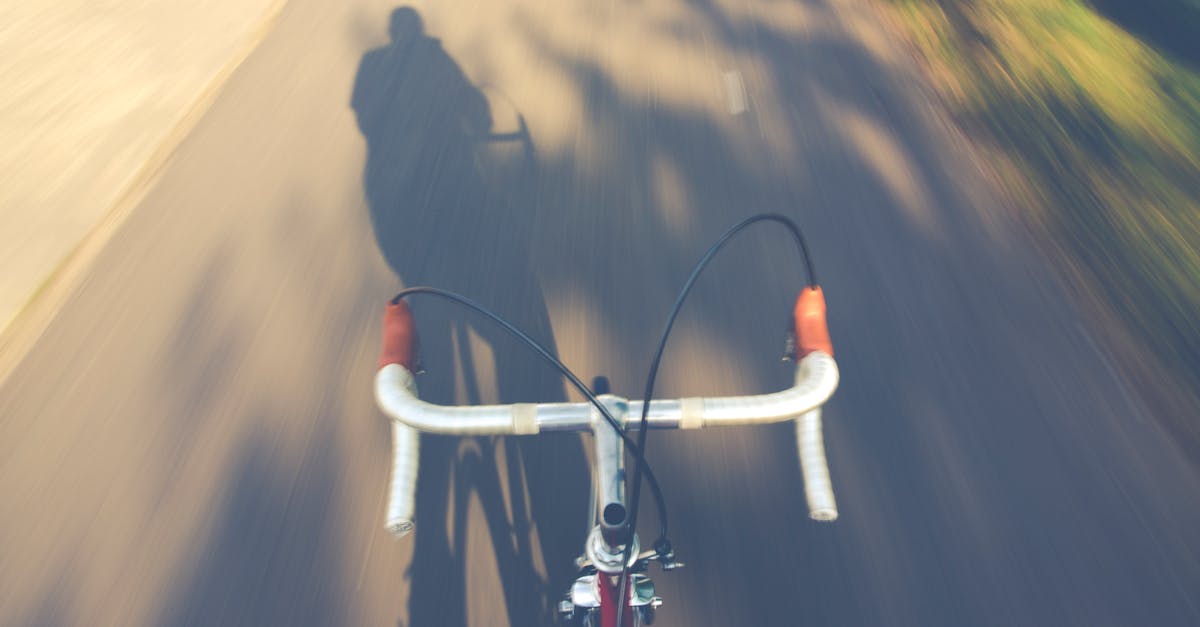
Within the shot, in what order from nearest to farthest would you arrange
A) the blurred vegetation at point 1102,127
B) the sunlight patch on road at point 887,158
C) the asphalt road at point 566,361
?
the asphalt road at point 566,361 < the blurred vegetation at point 1102,127 < the sunlight patch on road at point 887,158

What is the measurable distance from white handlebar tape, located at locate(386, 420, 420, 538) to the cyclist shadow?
1.73 feet

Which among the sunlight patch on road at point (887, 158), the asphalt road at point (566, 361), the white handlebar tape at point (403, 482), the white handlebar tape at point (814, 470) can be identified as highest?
the white handlebar tape at point (814, 470)

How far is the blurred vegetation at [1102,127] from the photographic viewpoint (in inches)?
111

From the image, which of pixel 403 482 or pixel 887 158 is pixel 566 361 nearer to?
pixel 403 482

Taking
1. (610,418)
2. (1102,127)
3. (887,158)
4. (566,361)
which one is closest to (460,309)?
(566,361)

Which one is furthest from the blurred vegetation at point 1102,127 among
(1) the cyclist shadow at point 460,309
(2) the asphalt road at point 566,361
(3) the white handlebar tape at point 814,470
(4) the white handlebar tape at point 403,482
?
(4) the white handlebar tape at point 403,482

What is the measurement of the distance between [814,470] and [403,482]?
815 mm

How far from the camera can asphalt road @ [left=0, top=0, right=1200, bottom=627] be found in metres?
2.21

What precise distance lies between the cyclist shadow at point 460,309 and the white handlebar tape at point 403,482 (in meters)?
0.53

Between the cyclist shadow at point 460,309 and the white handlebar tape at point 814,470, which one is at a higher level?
the white handlebar tape at point 814,470

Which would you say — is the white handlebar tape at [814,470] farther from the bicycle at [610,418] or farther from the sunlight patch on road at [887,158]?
the sunlight patch on road at [887,158]

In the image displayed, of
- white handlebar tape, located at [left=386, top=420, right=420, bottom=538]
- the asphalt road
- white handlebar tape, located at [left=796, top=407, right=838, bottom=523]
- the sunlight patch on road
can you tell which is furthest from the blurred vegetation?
white handlebar tape, located at [left=386, top=420, right=420, bottom=538]

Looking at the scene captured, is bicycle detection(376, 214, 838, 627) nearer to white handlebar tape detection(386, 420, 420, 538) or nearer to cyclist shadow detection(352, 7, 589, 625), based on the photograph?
white handlebar tape detection(386, 420, 420, 538)

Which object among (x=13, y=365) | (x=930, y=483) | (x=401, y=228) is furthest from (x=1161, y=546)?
(x=13, y=365)
